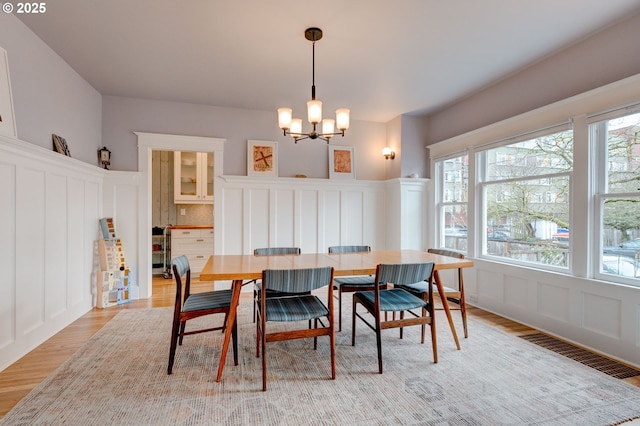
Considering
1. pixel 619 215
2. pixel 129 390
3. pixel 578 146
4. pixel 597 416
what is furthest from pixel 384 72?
pixel 129 390

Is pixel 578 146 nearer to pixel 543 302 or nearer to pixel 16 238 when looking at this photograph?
pixel 543 302

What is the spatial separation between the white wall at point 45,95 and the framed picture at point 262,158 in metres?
1.98

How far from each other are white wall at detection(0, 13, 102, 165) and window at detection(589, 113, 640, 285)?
196 inches

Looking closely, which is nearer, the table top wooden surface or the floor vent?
the table top wooden surface

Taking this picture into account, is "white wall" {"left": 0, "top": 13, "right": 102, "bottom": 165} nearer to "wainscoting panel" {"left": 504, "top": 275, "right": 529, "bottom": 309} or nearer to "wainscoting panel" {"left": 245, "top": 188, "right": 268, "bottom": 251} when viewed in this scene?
"wainscoting panel" {"left": 245, "top": 188, "right": 268, "bottom": 251}

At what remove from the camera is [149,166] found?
4.27 metres

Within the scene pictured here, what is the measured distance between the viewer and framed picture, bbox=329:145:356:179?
16.2 feet

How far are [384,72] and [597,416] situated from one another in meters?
3.32

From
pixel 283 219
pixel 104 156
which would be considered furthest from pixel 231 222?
pixel 104 156

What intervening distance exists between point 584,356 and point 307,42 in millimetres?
3596

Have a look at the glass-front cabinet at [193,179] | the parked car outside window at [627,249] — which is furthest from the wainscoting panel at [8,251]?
the parked car outside window at [627,249]

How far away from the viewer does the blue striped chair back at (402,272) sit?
2.22m

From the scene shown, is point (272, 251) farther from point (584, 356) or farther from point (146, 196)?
point (584, 356)

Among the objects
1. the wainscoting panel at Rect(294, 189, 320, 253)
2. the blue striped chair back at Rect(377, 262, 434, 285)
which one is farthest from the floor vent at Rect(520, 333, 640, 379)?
the wainscoting panel at Rect(294, 189, 320, 253)
